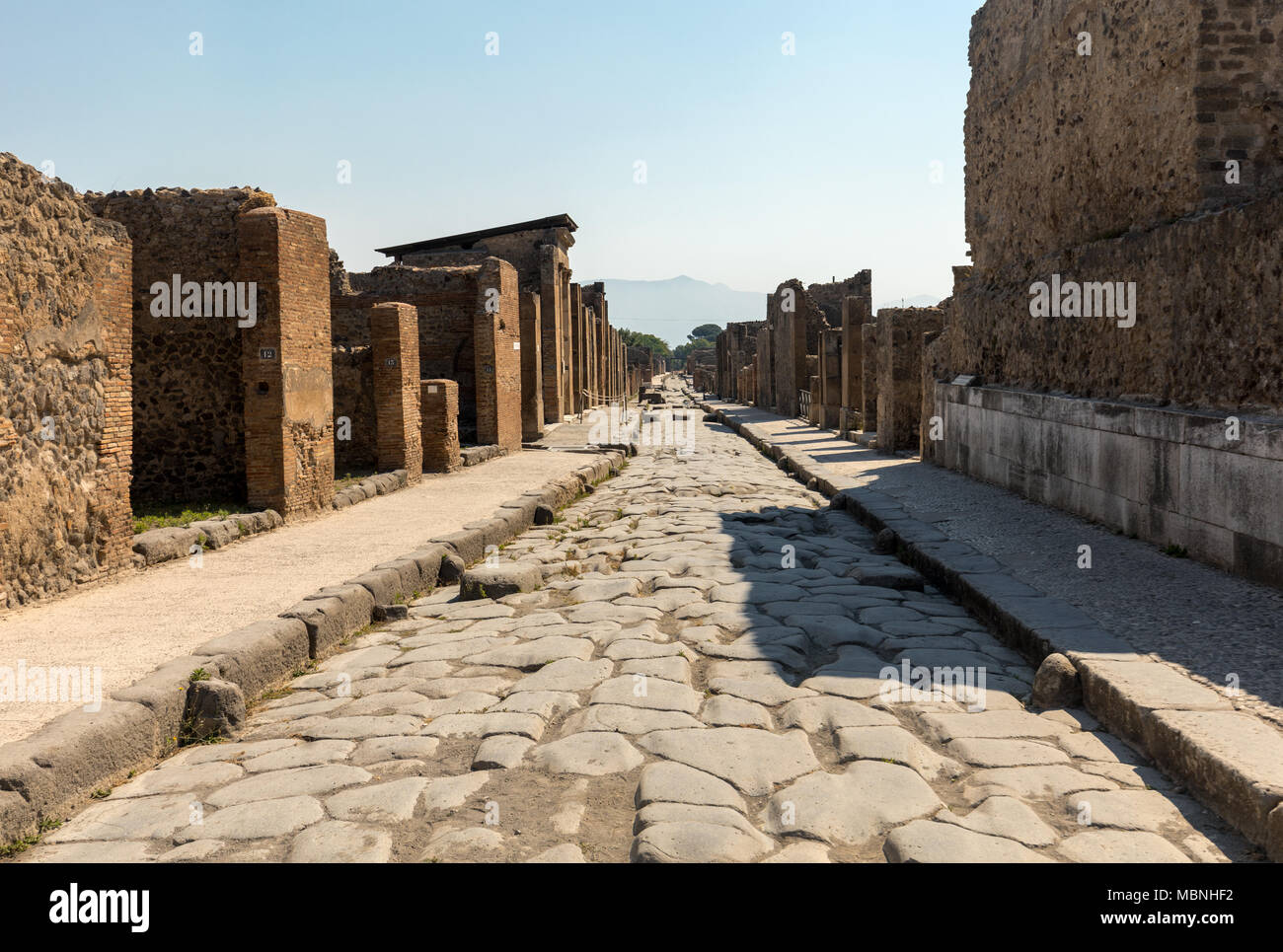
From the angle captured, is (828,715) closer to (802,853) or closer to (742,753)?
(742,753)

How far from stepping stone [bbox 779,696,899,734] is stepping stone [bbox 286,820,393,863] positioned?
167cm

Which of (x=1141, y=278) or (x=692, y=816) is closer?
(x=692, y=816)

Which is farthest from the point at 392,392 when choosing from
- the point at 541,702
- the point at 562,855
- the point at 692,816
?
the point at 562,855

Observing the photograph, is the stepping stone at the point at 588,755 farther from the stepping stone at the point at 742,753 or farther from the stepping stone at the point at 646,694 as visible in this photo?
the stepping stone at the point at 646,694

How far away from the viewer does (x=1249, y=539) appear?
5.57 metres

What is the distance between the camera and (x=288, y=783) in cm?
Result: 346

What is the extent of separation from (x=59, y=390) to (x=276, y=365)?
296 cm

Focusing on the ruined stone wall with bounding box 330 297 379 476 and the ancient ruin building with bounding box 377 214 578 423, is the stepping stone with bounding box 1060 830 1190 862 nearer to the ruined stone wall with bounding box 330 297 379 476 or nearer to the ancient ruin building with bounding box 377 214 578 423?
the ruined stone wall with bounding box 330 297 379 476

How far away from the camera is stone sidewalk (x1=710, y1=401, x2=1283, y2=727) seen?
399 cm

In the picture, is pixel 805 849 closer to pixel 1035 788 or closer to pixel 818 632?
pixel 1035 788

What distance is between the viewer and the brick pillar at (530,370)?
65.3ft

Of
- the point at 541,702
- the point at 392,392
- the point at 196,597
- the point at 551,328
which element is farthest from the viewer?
the point at 551,328

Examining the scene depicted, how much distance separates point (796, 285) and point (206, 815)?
980 inches

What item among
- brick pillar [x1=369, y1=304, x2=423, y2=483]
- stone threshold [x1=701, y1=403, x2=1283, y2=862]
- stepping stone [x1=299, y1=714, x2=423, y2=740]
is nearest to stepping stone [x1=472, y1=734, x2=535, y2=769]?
stepping stone [x1=299, y1=714, x2=423, y2=740]
